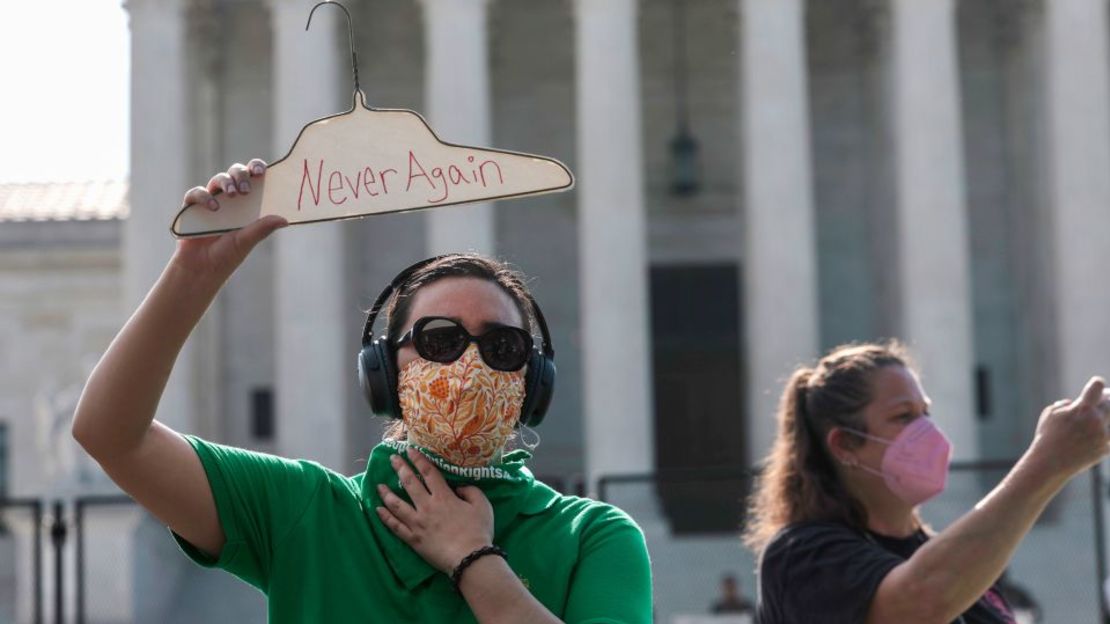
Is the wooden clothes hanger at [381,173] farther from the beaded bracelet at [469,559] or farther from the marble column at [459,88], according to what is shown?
the marble column at [459,88]

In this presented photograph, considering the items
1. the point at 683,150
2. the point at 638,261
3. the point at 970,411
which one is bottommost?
the point at 970,411

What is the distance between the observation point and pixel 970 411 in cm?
3541

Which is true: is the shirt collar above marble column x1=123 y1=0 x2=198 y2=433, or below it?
below

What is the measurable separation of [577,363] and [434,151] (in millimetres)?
38570

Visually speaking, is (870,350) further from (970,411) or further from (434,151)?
(970,411)

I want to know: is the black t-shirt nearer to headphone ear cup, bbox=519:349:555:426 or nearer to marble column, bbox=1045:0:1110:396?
headphone ear cup, bbox=519:349:555:426

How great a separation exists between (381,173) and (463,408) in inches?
22.1

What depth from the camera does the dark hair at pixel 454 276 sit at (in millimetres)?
4004

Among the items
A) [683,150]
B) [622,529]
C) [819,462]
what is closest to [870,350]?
[819,462]

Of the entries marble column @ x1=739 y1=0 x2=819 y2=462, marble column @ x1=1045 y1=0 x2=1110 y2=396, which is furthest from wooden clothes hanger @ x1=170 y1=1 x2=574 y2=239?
marble column @ x1=1045 y1=0 x2=1110 y2=396

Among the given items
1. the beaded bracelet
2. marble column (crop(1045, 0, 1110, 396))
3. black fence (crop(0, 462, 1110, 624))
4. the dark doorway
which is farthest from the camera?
the dark doorway

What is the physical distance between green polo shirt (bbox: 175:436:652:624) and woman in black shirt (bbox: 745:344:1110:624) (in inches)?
54.8

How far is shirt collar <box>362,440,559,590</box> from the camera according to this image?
12.4 feet

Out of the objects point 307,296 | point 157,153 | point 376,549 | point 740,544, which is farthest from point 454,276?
point 157,153
